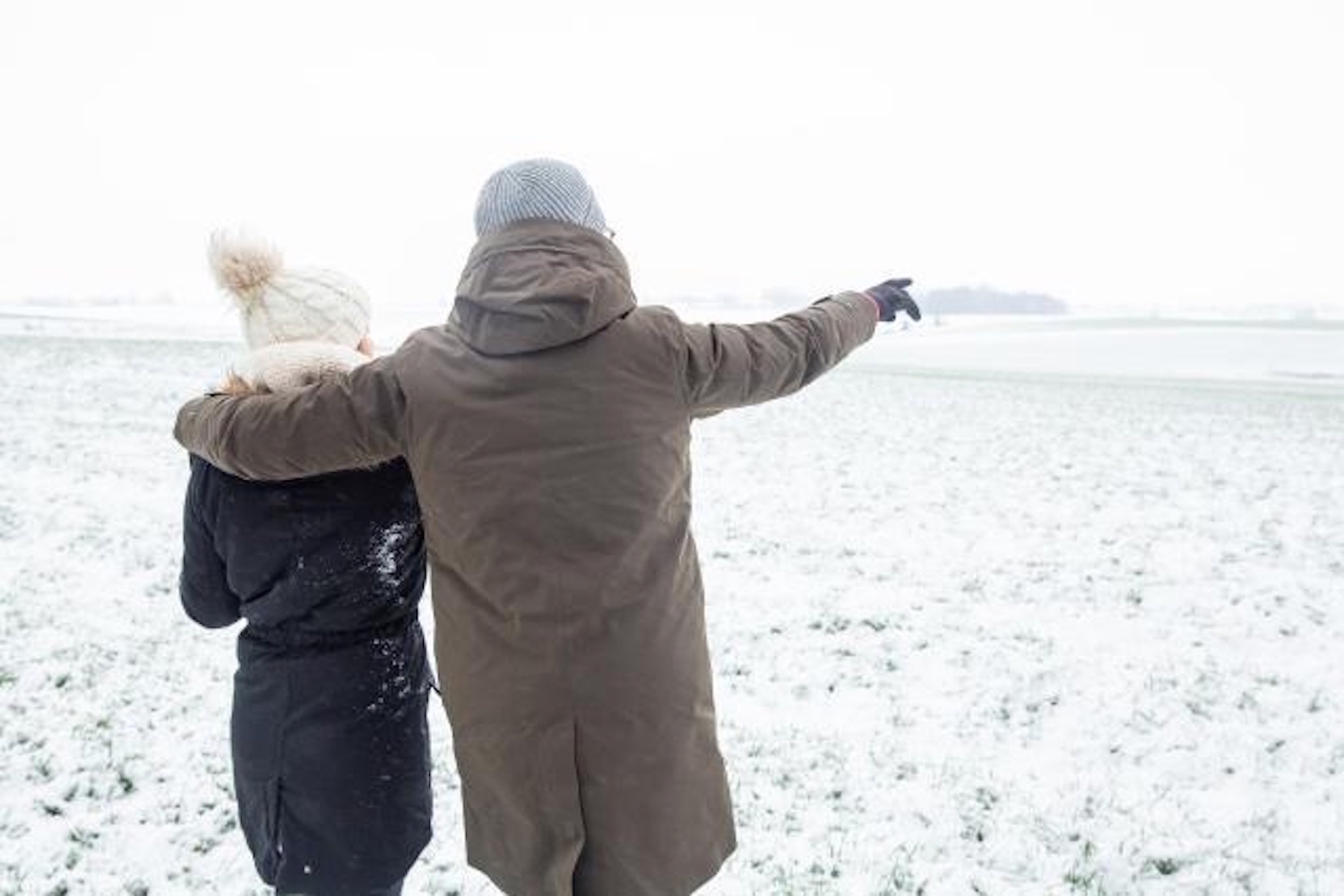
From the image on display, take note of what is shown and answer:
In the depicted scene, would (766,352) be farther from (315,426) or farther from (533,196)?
(315,426)

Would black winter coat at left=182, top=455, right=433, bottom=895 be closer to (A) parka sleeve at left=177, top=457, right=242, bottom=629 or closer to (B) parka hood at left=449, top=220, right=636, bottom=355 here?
(A) parka sleeve at left=177, top=457, right=242, bottom=629

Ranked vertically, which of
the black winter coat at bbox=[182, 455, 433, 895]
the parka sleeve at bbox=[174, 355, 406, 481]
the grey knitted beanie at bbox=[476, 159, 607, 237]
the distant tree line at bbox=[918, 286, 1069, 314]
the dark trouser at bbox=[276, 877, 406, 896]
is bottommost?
the dark trouser at bbox=[276, 877, 406, 896]

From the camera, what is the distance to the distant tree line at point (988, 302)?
311ft

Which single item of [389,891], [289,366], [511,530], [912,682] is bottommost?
[912,682]

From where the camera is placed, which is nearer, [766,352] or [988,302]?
[766,352]

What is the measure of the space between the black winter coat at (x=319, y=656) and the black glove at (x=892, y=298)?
1.32 m

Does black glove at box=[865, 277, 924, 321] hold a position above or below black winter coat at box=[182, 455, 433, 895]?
above

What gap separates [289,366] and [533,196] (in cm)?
72

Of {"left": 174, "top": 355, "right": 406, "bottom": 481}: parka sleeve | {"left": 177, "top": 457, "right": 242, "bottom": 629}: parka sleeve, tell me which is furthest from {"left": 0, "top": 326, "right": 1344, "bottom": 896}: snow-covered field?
{"left": 174, "top": 355, "right": 406, "bottom": 481}: parka sleeve

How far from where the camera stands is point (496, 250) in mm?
1700

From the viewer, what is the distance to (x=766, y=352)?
186cm

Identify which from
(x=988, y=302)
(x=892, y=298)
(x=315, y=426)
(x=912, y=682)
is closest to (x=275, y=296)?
(x=315, y=426)

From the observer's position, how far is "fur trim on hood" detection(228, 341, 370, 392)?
6.35 ft

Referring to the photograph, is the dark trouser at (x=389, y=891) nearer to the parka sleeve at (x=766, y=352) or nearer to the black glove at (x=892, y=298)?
the parka sleeve at (x=766, y=352)
